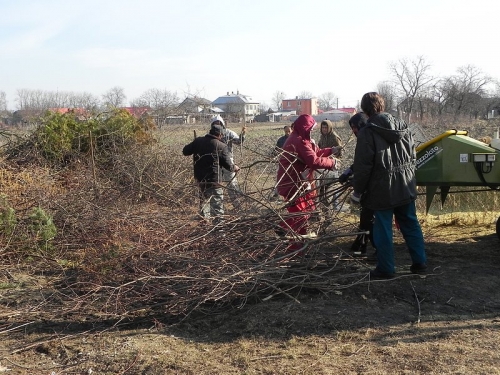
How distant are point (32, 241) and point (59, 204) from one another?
97cm

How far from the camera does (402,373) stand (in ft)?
11.6

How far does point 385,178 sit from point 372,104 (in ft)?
2.31

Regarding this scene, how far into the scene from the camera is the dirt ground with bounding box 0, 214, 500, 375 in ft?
12.3

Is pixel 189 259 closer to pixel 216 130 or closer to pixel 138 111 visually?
pixel 216 130

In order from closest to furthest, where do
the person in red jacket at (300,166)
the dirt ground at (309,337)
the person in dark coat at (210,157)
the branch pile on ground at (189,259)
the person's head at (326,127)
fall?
the dirt ground at (309,337) < the branch pile on ground at (189,259) < the person in red jacket at (300,166) < the person in dark coat at (210,157) < the person's head at (326,127)

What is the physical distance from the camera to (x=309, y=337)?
4.16 meters

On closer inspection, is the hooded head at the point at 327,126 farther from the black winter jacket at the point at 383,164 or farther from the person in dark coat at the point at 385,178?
the black winter jacket at the point at 383,164

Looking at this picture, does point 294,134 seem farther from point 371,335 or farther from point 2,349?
point 2,349

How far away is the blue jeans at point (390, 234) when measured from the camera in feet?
16.5

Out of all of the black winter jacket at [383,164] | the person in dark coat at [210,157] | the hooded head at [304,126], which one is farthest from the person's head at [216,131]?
the black winter jacket at [383,164]

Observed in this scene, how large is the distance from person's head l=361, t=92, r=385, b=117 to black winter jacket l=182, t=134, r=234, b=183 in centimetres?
253

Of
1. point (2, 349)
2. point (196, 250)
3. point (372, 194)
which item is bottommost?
point (2, 349)

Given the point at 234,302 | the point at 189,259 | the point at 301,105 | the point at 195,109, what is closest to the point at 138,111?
the point at 195,109

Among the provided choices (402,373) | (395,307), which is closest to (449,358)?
(402,373)
